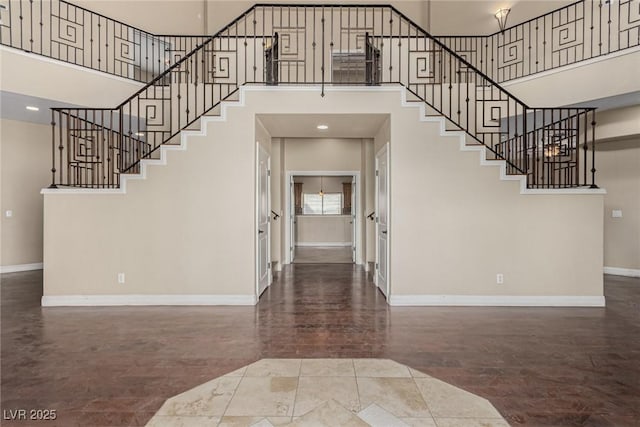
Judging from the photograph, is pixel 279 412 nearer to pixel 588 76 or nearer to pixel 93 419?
pixel 93 419

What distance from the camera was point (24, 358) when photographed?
271 centimetres

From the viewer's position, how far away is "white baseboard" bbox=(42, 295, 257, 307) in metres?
4.12

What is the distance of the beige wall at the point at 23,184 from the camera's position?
6.11 meters

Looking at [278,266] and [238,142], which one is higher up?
[238,142]

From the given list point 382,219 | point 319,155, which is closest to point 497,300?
point 382,219

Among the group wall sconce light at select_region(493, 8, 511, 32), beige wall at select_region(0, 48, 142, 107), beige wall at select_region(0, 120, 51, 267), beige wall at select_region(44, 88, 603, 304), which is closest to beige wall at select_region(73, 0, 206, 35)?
beige wall at select_region(0, 48, 142, 107)

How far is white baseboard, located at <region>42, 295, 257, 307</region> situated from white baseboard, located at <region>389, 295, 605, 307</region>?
82.4 inches

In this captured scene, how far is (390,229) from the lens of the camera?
420 centimetres

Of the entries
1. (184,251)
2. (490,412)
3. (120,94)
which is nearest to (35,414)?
(184,251)

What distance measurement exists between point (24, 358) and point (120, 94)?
4457 millimetres

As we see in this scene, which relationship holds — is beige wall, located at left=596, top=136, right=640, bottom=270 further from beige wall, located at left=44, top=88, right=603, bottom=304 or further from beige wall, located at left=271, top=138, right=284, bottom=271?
beige wall, located at left=271, top=138, right=284, bottom=271

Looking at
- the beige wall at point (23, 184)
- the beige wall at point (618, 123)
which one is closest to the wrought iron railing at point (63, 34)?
the beige wall at point (23, 184)

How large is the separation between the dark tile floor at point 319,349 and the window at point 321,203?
6681mm

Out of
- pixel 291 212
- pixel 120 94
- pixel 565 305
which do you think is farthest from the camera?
pixel 291 212
